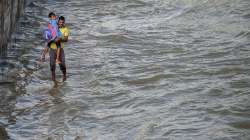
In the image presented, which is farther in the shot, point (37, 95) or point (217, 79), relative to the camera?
point (217, 79)

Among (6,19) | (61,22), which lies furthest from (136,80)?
(6,19)

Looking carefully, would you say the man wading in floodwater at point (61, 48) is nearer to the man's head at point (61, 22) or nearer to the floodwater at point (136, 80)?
the man's head at point (61, 22)

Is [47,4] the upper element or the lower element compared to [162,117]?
upper

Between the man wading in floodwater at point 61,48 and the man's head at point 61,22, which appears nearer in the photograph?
the man's head at point 61,22

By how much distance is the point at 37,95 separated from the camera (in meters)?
12.9

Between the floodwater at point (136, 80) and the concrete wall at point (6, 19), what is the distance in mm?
493

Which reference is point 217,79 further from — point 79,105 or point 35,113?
point 35,113

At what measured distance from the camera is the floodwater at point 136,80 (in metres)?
11.1

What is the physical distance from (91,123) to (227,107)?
289cm

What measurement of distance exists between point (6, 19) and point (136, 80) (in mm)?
3944

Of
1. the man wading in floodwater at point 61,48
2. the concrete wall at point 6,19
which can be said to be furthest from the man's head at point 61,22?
the concrete wall at point 6,19

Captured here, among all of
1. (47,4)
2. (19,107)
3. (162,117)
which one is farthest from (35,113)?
(47,4)

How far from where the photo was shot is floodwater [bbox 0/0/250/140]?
11141 mm

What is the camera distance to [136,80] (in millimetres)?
14117
